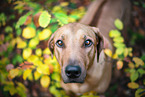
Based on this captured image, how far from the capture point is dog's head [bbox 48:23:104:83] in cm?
170

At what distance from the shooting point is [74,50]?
5.90 ft

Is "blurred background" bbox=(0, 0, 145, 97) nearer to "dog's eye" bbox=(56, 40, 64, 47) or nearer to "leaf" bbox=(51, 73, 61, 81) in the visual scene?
"leaf" bbox=(51, 73, 61, 81)

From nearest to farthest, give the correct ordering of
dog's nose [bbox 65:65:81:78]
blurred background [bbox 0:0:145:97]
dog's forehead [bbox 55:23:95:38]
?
dog's nose [bbox 65:65:81:78] → dog's forehead [bbox 55:23:95:38] → blurred background [bbox 0:0:145:97]

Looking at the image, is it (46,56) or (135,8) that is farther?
(135,8)

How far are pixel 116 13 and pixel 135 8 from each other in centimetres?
209

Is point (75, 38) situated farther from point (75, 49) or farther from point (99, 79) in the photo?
point (99, 79)

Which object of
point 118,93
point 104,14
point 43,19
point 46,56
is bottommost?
point 118,93

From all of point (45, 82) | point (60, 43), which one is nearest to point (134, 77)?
point (60, 43)

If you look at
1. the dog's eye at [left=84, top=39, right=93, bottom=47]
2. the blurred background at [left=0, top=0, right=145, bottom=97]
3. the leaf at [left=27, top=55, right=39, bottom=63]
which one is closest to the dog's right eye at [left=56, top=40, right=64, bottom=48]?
the blurred background at [left=0, top=0, right=145, bottom=97]

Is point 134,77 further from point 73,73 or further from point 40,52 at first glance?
point 40,52

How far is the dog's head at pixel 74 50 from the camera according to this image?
5.59 feet

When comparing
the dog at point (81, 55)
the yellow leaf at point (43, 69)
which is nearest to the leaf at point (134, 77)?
the dog at point (81, 55)

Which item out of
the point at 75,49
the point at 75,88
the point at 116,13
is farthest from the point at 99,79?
the point at 116,13

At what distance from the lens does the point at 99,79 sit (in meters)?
2.46
